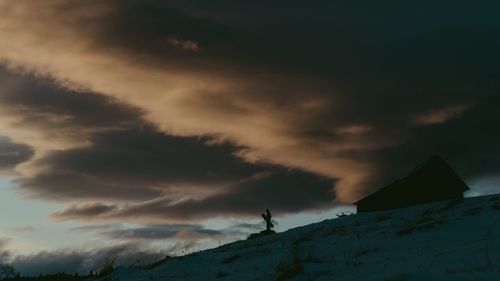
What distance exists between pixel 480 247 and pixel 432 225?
340cm

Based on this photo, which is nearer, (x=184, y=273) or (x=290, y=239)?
(x=184, y=273)

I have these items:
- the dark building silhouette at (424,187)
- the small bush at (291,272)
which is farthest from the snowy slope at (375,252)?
the dark building silhouette at (424,187)

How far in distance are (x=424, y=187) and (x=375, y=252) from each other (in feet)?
98.5

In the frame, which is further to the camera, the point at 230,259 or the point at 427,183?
the point at 427,183

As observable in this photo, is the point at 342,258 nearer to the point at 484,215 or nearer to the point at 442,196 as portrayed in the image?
the point at 484,215

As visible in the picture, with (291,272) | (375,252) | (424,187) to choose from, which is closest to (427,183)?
(424,187)

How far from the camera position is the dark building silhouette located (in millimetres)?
38875

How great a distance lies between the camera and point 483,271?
23.5 ft

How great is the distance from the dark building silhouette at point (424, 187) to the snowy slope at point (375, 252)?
23.3 metres

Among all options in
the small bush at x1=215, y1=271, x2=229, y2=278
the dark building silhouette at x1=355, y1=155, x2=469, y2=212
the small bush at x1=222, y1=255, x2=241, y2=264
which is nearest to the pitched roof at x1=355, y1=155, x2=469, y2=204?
the dark building silhouette at x1=355, y1=155, x2=469, y2=212

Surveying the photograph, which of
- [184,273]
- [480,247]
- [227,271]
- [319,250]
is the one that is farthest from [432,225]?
[184,273]

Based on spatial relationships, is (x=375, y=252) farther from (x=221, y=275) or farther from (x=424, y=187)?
(x=424, y=187)

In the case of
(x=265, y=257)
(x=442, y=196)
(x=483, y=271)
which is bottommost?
(x=483, y=271)

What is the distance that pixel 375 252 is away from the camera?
1058 centimetres
